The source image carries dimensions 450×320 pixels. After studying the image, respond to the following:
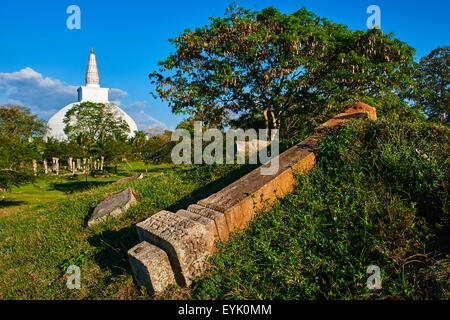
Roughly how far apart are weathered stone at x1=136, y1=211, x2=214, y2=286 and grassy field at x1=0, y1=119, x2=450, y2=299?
4.9 inches

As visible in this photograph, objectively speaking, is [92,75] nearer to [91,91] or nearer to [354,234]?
[91,91]

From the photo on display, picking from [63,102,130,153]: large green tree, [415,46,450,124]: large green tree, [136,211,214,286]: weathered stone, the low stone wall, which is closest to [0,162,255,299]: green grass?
the low stone wall

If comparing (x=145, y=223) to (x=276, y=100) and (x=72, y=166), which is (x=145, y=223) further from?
(x=72, y=166)

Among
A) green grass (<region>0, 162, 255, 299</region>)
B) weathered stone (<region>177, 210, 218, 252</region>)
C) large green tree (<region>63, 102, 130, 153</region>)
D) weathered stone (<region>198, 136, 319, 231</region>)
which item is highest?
large green tree (<region>63, 102, 130, 153</region>)

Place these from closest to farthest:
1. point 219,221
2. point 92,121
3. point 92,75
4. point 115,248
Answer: point 219,221
point 115,248
point 92,121
point 92,75

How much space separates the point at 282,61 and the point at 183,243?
29.9ft

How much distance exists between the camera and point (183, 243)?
2.65 m

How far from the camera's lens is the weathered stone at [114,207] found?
17.3ft

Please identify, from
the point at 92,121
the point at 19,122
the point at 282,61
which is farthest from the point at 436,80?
the point at 19,122

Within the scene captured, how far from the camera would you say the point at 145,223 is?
10.4 feet

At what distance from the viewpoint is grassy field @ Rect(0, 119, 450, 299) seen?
7.66 ft

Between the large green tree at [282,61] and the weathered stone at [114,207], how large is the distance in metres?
5.27

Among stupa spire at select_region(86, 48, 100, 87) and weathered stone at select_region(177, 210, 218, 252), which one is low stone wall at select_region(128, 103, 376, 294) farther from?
stupa spire at select_region(86, 48, 100, 87)

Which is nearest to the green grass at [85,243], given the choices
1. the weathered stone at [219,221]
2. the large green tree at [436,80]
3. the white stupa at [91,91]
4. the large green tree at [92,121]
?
the weathered stone at [219,221]
